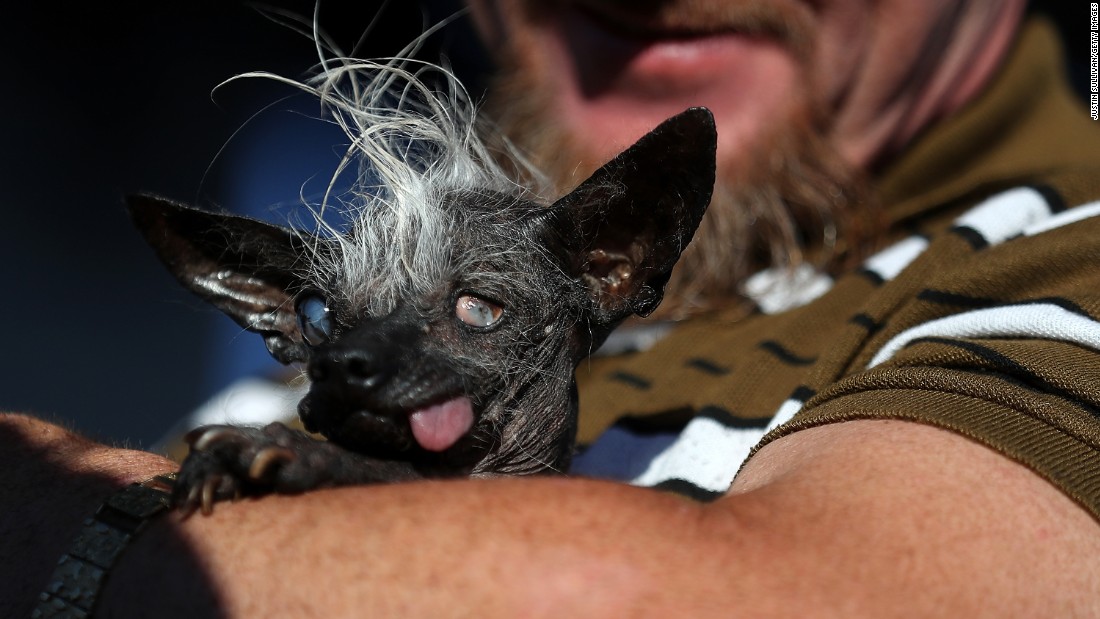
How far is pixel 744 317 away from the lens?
187cm

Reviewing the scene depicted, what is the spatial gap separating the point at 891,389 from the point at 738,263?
0.91m

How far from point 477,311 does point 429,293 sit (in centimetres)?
6

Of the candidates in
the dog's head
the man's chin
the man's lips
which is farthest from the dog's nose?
the man's lips

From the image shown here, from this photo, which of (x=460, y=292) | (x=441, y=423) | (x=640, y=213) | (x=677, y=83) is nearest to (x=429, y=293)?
(x=460, y=292)

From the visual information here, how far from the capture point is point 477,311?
1.13 m

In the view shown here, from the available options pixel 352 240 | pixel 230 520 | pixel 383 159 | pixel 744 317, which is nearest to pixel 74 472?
pixel 230 520

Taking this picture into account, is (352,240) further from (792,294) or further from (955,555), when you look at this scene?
→ (792,294)

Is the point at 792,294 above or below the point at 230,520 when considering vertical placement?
below

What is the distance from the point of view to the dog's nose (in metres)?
0.99

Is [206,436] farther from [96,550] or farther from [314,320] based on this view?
[314,320]

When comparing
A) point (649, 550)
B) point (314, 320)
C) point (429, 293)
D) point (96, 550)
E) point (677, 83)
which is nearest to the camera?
point (649, 550)

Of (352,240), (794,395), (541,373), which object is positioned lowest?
(794,395)

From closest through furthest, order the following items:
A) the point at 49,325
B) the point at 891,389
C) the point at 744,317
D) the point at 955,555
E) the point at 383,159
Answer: the point at 955,555, the point at 891,389, the point at 383,159, the point at 744,317, the point at 49,325

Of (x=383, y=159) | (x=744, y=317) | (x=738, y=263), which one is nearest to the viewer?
(x=383, y=159)
